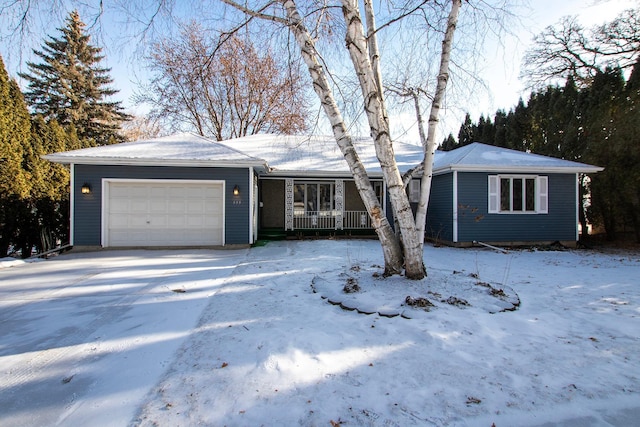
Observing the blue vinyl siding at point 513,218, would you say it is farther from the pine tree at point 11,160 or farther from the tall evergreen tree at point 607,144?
the pine tree at point 11,160

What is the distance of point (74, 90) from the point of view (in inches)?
866

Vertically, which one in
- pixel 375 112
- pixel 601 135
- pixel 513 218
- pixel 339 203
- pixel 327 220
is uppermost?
pixel 601 135

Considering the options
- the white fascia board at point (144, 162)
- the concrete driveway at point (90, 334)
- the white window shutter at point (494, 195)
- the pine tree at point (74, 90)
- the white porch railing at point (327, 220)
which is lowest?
the concrete driveway at point (90, 334)

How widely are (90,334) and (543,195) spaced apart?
39.4ft

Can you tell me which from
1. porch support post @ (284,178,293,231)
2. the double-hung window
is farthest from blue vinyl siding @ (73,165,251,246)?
the double-hung window

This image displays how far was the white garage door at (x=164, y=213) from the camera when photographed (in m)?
8.90

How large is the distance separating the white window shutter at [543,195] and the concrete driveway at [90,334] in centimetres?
991

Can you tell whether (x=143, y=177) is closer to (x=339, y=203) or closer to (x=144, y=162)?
(x=144, y=162)

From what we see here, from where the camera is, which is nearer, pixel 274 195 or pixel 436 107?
pixel 436 107

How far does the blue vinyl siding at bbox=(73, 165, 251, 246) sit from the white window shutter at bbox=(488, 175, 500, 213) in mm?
7630

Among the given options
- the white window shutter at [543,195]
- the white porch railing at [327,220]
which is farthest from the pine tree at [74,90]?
the white window shutter at [543,195]

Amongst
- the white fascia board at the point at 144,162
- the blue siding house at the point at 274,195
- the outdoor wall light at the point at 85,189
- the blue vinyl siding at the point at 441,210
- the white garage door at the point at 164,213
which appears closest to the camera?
the white fascia board at the point at 144,162

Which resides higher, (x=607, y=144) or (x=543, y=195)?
(x=607, y=144)

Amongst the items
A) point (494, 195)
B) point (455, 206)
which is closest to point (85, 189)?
point (455, 206)
